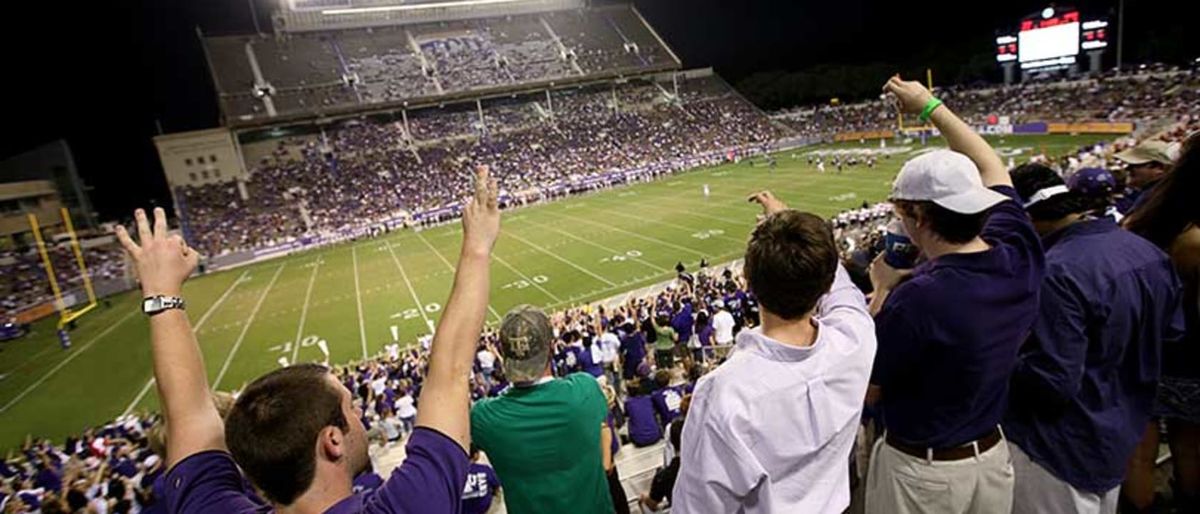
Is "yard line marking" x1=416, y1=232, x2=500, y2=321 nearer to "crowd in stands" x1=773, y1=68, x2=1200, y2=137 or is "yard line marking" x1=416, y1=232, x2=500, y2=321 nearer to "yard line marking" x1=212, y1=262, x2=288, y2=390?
"yard line marking" x1=212, y1=262, x2=288, y2=390

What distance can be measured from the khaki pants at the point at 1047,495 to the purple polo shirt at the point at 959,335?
0.54 metres

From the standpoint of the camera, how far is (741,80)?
95438mm

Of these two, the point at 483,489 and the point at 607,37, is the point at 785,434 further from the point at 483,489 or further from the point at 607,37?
the point at 607,37

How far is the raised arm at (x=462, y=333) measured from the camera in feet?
5.17

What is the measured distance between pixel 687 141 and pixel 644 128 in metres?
5.62

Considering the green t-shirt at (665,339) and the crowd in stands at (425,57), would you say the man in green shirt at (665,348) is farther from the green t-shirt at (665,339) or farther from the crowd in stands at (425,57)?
the crowd in stands at (425,57)

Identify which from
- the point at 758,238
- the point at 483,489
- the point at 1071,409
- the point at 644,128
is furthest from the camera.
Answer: the point at 644,128

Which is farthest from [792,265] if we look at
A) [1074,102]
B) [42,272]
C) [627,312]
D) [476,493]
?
[1074,102]

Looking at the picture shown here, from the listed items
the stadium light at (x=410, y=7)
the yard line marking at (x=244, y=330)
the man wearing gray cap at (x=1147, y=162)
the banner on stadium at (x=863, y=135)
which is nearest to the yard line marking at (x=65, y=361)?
the yard line marking at (x=244, y=330)

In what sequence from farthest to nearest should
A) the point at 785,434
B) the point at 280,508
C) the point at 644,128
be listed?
the point at 644,128, the point at 785,434, the point at 280,508

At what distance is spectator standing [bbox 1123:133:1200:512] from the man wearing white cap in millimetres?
1230

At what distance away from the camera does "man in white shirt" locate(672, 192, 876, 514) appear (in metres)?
1.74

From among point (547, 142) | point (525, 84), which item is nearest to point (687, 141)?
point (547, 142)

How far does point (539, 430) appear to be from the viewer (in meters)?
2.61
